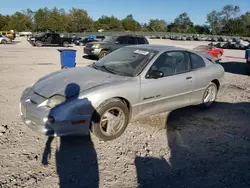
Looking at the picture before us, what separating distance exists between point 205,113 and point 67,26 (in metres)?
80.2

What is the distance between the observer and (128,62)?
15.0 feet

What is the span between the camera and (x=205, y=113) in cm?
553

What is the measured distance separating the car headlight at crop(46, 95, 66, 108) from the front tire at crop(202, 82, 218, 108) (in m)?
3.35

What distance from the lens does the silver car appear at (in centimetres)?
351

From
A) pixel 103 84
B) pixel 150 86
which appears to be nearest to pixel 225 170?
pixel 150 86

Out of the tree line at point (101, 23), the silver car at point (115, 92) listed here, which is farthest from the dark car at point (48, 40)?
the tree line at point (101, 23)

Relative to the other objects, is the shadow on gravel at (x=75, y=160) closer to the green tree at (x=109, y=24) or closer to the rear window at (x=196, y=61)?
the rear window at (x=196, y=61)

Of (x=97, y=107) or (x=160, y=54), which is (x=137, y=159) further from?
(x=160, y=54)

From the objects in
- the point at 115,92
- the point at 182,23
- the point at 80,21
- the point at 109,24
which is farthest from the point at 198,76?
the point at 182,23

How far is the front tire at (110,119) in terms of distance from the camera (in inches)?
147

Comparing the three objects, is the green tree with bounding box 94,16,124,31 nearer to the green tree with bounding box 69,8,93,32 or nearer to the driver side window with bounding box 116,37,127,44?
the green tree with bounding box 69,8,93,32

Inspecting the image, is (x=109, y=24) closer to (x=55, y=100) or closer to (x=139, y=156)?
(x=55, y=100)

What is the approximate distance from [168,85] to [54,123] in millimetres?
2214

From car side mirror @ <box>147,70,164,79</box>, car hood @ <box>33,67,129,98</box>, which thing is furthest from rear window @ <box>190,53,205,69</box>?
car hood @ <box>33,67,129,98</box>
